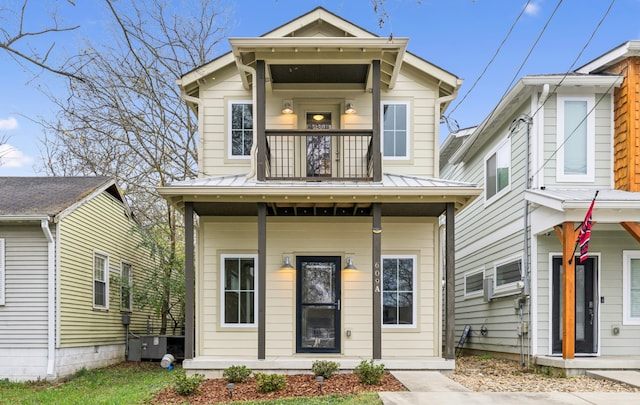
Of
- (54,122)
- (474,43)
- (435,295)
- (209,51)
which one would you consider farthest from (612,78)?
(54,122)

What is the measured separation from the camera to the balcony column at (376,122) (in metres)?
9.23

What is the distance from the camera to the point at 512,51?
1062 cm

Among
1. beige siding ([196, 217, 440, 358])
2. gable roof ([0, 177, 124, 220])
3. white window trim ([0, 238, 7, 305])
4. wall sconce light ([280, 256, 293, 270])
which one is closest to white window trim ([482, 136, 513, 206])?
beige siding ([196, 217, 440, 358])

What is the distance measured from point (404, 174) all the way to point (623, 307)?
178 inches

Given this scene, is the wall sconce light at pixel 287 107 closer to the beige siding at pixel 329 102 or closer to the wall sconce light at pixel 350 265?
the beige siding at pixel 329 102

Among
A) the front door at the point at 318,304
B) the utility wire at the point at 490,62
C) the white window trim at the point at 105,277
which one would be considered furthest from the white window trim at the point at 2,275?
the utility wire at the point at 490,62

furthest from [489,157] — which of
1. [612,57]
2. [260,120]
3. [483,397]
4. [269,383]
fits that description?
[269,383]

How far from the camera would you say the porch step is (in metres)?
7.76

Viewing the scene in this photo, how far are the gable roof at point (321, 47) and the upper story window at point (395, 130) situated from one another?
0.52 meters

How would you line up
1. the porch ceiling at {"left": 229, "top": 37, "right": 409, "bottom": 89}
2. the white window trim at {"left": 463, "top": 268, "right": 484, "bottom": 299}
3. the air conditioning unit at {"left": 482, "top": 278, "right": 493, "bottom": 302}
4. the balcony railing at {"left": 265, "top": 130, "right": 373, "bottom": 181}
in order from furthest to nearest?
1. the white window trim at {"left": 463, "top": 268, "right": 484, "bottom": 299}
2. the air conditioning unit at {"left": 482, "top": 278, "right": 493, "bottom": 302}
3. the balcony railing at {"left": 265, "top": 130, "right": 373, "bottom": 181}
4. the porch ceiling at {"left": 229, "top": 37, "right": 409, "bottom": 89}

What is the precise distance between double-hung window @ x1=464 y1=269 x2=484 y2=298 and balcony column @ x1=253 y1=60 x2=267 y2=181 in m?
6.47

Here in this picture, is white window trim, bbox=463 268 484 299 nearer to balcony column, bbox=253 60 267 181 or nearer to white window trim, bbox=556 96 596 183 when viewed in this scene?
white window trim, bbox=556 96 596 183

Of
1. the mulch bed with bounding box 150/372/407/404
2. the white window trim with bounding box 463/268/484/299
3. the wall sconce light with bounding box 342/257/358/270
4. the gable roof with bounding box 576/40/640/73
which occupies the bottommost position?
the mulch bed with bounding box 150/372/407/404

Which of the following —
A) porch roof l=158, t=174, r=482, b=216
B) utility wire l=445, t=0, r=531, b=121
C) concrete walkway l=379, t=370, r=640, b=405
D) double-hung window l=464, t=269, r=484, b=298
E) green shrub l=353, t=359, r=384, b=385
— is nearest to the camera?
concrete walkway l=379, t=370, r=640, b=405
